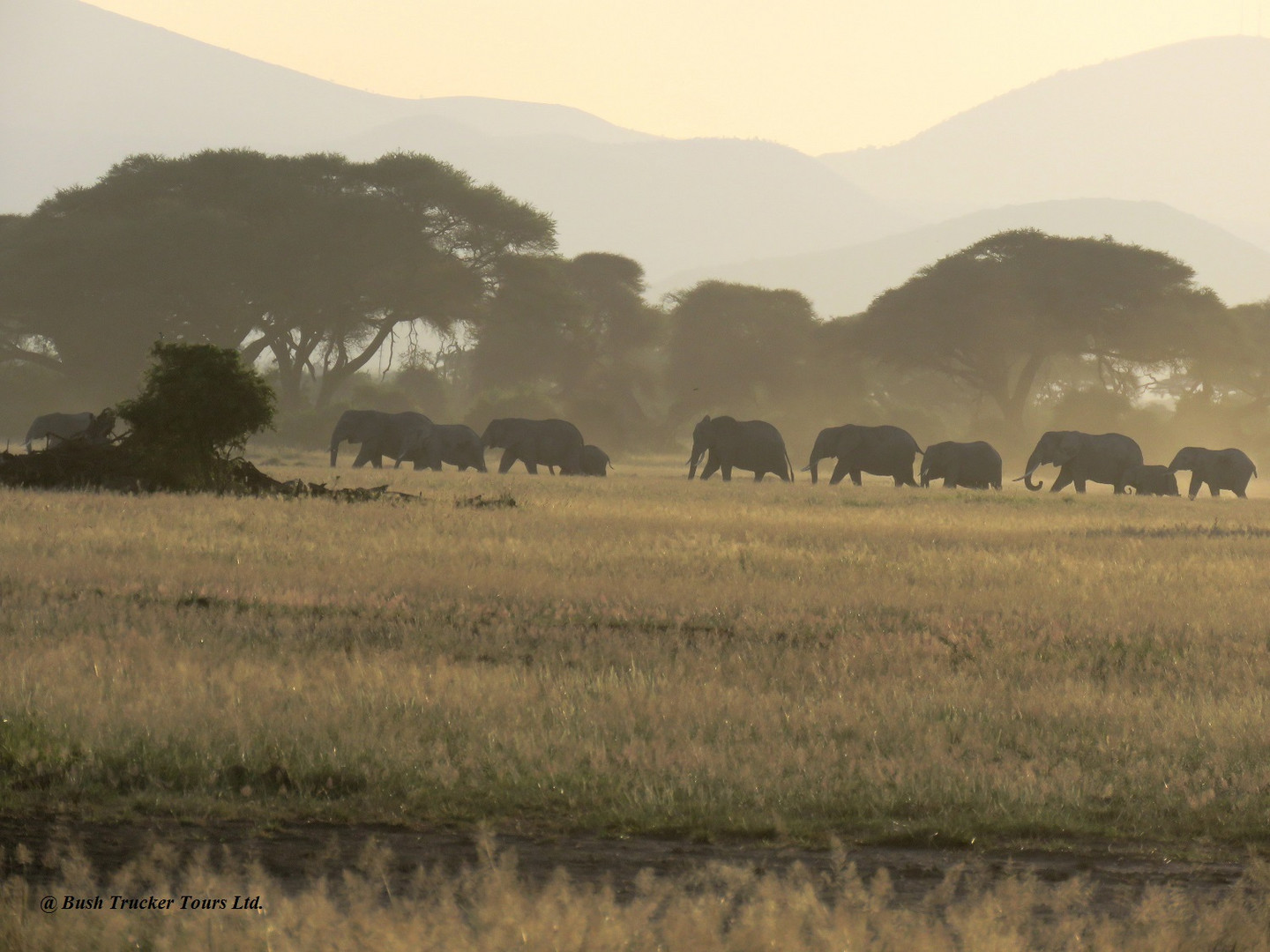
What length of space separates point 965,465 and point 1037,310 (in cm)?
2248

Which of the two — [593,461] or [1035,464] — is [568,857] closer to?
[1035,464]

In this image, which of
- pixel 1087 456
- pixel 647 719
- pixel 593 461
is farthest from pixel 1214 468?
pixel 647 719

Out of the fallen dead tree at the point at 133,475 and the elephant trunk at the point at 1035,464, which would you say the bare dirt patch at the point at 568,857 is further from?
the elephant trunk at the point at 1035,464

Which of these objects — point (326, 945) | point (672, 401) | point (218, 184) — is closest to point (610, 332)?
point (672, 401)

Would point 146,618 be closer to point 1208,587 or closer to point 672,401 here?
point 1208,587

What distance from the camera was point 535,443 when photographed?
42.1 metres

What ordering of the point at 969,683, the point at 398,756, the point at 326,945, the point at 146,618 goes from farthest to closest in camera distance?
1. the point at 146,618
2. the point at 969,683
3. the point at 398,756
4. the point at 326,945

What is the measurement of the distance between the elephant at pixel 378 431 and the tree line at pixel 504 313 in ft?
45.9

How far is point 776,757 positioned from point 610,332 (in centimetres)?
6519

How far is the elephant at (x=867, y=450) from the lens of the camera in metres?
40.8

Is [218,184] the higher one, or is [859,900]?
[218,184]

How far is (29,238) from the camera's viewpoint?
5650 cm

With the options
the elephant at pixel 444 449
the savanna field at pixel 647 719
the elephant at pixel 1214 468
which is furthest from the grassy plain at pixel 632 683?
the elephant at pixel 444 449

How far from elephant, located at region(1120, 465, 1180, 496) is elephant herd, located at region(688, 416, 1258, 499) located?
0.02 metres
